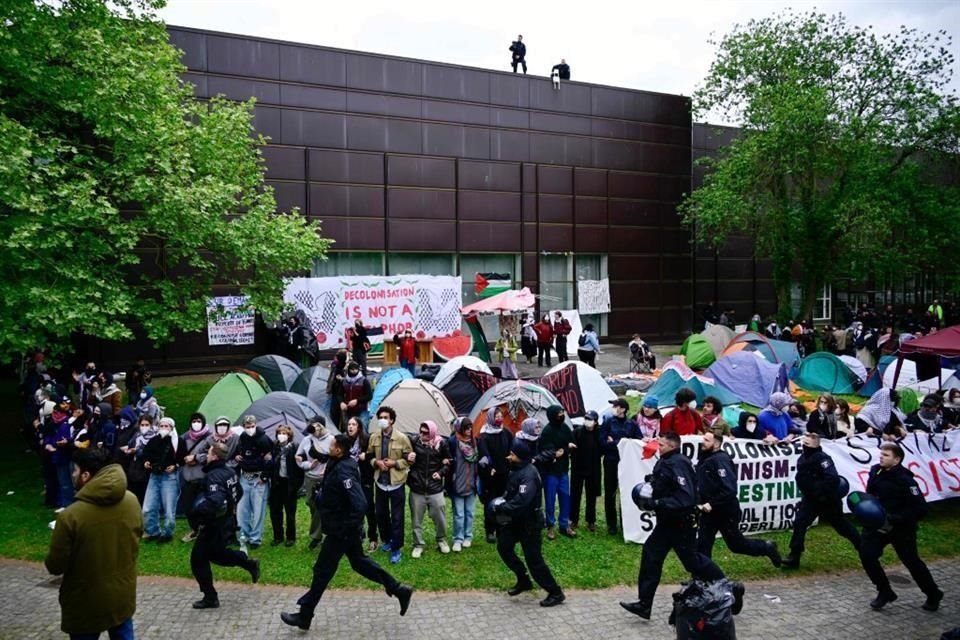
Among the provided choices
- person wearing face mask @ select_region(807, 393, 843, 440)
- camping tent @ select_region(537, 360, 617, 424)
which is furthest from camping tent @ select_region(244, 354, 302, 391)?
person wearing face mask @ select_region(807, 393, 843, 440)

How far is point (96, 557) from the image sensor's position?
5.21 metres

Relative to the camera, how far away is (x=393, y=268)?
91.0 ft

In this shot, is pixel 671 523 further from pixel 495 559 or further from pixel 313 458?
pixel 313 458

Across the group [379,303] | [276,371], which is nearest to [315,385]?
[276,371]

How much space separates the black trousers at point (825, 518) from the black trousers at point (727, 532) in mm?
636

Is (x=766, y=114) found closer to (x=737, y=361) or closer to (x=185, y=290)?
(x=737, y=361)

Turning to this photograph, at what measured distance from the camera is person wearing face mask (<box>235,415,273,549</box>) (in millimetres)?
9062

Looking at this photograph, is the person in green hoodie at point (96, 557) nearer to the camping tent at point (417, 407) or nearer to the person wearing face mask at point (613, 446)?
the person wearing face mask at point (613, 446)

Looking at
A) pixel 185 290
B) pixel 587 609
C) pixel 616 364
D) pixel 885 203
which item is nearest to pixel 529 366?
pixel 616 364

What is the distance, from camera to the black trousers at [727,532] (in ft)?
25.4

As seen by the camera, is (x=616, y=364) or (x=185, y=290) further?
(x=616, y=364)

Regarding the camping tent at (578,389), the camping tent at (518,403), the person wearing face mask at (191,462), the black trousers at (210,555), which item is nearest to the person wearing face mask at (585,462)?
the camping tent at (518,403)

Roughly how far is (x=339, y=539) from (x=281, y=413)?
515 cm

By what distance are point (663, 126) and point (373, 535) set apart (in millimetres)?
28674
